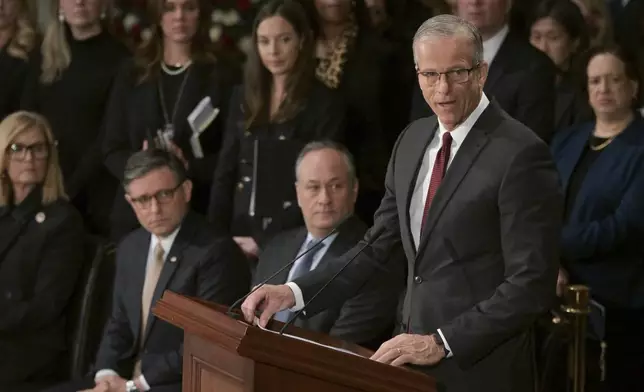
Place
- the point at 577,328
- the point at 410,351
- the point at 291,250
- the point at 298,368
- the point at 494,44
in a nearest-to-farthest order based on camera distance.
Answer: the point at 298,368, the point at 410,351, the point at 577,328, the point at 291,250, the point at 494,44

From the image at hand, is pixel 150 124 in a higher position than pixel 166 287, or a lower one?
higher

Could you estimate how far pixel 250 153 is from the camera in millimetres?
4527

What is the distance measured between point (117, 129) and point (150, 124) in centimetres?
18

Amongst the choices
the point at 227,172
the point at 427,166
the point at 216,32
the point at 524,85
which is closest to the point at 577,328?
the point at 524,85

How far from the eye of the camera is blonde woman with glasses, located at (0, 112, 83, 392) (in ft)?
14.8

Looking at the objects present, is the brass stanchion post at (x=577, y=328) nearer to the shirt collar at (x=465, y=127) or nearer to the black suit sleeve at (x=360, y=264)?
the black suit sleeve at (x=360, y=264)

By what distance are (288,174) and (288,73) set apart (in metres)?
0.39

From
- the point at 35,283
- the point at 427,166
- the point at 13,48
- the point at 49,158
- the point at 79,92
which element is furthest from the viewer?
the point at 13,48

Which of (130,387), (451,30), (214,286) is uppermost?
(451,30)

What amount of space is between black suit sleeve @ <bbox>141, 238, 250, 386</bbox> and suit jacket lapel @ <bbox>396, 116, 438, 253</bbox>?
1.54 metres

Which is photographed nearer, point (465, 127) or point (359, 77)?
point (465, 127)

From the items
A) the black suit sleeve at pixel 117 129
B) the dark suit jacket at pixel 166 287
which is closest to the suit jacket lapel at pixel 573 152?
the dark suit jacket at pixel 166 287

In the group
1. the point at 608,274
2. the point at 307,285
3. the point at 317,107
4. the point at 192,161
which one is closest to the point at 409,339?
the point at 307,285

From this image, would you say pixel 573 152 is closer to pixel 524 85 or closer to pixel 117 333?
pixel 524 85
